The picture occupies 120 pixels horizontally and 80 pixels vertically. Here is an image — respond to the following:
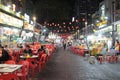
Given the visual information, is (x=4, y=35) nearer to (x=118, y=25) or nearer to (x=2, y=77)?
(x=118, y=25)

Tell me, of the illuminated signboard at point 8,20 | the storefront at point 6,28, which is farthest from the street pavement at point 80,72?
the illuminated signboard at point 8,20

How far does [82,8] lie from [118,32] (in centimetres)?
8575

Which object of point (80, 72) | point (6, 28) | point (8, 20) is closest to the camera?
point (80, 72)

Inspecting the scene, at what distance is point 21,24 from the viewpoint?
1297 inches

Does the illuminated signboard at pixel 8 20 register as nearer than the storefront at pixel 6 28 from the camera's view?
Yes

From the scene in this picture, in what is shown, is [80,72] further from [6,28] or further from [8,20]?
[8,20]

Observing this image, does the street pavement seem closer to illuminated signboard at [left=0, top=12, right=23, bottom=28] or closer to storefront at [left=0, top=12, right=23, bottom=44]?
storefront at [left=0, top=12, right=23, bottom=44]

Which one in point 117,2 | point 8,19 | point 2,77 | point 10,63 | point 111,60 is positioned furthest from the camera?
point 117,2

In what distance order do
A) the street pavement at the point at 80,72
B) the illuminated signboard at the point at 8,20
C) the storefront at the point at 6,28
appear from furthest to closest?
1. the storefront at the point at 6,28
2. the illuminated signboard at the point at 8,20
3. the street pavement at the point at 80,72

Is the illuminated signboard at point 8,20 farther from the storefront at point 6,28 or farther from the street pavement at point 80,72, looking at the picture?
the street pavement at point 80,72

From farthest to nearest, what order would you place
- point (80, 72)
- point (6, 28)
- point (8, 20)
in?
point (8, 20)
point (6, 28)
point (80, 72)

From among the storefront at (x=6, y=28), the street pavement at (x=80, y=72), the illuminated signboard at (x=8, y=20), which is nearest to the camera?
the street pavement at (x=80, y=72)

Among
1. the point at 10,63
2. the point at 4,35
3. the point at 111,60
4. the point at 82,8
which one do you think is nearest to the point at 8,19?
the point at 4,35

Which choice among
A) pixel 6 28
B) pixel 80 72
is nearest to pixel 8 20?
pixel 6 28
